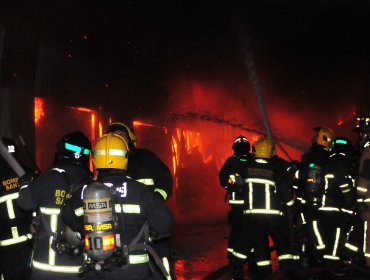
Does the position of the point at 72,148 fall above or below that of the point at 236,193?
above

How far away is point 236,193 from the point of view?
7617mm

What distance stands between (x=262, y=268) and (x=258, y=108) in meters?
22.6

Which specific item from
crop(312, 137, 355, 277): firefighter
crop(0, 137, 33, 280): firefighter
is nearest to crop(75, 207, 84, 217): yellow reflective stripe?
crop(0, 137, 33, 280): firefighter

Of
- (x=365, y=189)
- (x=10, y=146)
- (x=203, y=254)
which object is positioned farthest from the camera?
(x=203, y=254)

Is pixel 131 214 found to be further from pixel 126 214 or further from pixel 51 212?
pixel 51 212

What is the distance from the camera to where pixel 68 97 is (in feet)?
36.2

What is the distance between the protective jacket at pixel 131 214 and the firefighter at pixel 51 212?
29cm

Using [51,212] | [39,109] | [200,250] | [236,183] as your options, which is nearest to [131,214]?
[51,212]

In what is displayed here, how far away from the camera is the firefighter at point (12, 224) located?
4863 mm

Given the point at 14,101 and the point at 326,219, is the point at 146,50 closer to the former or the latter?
the point at 14,101

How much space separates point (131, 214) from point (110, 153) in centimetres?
44

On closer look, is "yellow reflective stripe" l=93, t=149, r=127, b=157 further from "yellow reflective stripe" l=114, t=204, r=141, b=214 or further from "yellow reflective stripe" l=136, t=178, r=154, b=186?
"yellow reflective stripe" l=136, t=178, r=154, b=186

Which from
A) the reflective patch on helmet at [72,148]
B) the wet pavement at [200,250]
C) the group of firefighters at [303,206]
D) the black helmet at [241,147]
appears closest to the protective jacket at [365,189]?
the group of firefighters at [303,206]

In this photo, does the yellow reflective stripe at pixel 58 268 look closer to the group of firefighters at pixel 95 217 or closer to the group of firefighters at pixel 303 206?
the group of firefighters at pixel 95 217
